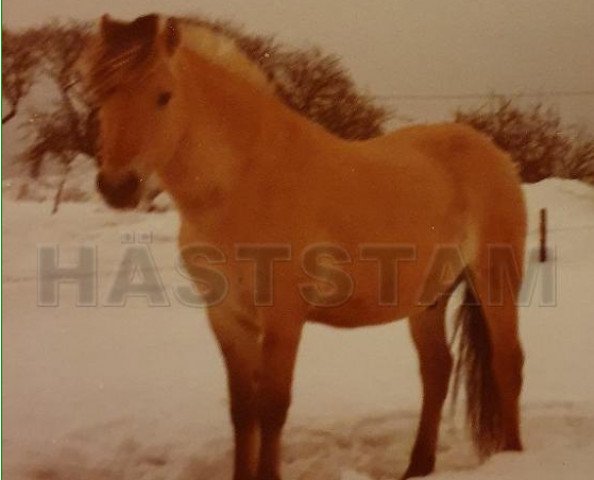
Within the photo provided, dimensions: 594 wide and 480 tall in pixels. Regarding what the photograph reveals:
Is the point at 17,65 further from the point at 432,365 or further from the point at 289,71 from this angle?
A: the point at 432,365

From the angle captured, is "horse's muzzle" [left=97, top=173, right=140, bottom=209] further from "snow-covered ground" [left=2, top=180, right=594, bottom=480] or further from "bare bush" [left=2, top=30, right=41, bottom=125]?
"bare bush" [left=2, top=30, right=41, bottom=125]

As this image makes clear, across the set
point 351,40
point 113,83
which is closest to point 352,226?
point 351,40

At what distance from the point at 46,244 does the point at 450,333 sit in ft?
1.99

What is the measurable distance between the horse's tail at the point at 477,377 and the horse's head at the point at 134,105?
499 millimetres

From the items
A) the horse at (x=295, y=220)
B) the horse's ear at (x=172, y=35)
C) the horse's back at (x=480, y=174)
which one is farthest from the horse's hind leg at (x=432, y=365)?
the horse's ear at (x=172, y=35)

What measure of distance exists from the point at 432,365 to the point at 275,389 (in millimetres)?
235

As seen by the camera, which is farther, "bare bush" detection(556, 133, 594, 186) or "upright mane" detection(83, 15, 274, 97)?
"bare bush" detection(556, 133, 594, 186)

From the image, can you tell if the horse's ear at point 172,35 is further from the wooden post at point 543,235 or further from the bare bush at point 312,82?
the wooden post at point 543,235

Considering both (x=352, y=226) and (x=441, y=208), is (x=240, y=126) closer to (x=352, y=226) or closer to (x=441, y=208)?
(x=352, y=226)

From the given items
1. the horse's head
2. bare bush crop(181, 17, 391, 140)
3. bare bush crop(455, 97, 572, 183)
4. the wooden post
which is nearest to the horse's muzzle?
the horse's head

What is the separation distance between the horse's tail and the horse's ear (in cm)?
56

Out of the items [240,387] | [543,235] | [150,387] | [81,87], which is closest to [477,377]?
[543,235]

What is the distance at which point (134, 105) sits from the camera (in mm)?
982

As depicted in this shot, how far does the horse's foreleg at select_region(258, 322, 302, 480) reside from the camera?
1.02 meters
